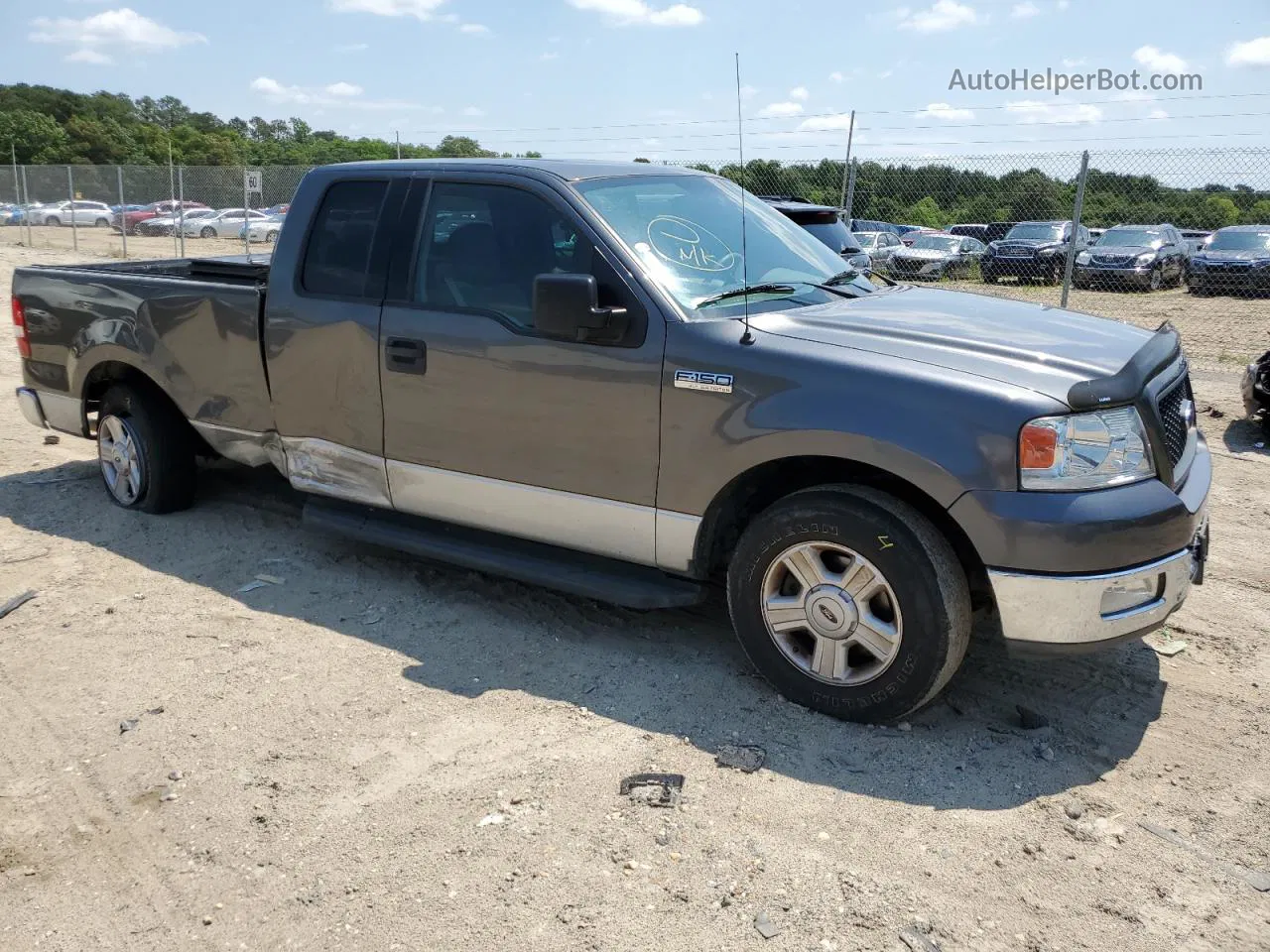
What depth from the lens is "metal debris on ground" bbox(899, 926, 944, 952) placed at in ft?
8.59

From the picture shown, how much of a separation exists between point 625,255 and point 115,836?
8.49 feet

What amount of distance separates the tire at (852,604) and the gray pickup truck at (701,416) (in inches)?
0.4

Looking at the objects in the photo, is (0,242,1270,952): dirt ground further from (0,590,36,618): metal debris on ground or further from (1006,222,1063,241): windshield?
(1006,222,1063,241): windshield

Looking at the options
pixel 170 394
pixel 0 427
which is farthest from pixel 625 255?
pixel 0 427

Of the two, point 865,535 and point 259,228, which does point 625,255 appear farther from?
point 259,228

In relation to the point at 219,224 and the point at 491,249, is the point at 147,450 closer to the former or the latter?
the point at 491,249

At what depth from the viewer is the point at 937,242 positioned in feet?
72.5

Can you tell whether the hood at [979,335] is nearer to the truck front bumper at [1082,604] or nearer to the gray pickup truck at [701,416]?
the gray pickup truck at [701,416]

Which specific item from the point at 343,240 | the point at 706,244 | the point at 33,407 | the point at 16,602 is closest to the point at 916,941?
the point at 706,244

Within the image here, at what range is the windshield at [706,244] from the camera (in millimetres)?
4059

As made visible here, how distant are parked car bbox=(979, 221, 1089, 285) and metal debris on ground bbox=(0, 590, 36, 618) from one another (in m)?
17.8

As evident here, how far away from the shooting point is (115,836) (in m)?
3.16

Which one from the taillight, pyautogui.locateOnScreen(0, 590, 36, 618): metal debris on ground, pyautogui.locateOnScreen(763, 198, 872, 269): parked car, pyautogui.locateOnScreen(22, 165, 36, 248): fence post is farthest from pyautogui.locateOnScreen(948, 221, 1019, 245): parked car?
pyautogui.locateOnScreen(22, 165, 36, 248): fence post

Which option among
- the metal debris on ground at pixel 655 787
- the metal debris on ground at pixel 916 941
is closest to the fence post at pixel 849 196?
the metal debris on ground at pixel 655 787
